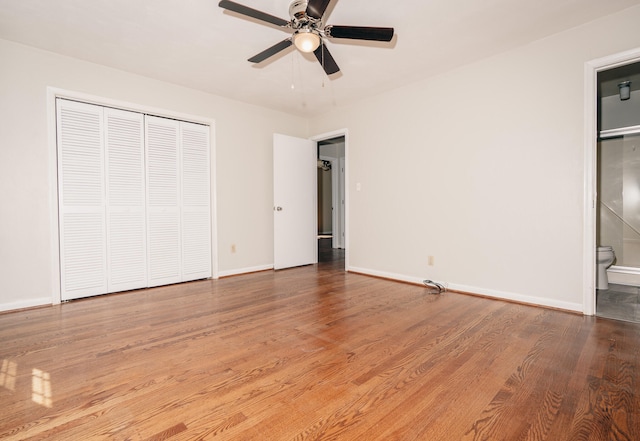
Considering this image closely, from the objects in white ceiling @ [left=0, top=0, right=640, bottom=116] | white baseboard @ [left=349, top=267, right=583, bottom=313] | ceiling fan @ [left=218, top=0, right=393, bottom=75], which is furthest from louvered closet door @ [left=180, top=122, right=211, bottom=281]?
white baseboard @ [left=349, top=267, right=583, bottom=313]

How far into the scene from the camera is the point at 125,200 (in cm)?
362

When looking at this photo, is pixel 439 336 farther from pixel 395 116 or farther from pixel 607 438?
pixel 395 116

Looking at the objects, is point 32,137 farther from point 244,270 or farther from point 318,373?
point 318,373

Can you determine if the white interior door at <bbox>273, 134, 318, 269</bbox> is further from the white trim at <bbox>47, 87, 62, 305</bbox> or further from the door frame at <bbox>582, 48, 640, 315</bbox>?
the door frame at <bbox>582, 48, 640, 315</bbox>

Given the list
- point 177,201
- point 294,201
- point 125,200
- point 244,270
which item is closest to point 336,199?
point 294,201

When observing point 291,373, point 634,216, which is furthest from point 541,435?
point 634,216

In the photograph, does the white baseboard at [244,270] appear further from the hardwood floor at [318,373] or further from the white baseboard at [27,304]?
the white baseboard at [27,304]

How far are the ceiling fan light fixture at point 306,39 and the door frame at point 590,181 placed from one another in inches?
91.7

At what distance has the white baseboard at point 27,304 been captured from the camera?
292 centimetres

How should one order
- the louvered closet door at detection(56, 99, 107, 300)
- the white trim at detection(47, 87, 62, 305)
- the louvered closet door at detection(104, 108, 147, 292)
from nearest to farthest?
the white trim at detection(47, 87, 62, 305) < the louvered closet door at detection(56, 99, 107, 300) < the louvered closet door at detection(104, 108, 147, 292)

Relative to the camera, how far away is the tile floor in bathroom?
266 centimetres

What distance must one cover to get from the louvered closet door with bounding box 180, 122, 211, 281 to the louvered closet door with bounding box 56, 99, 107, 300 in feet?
2.93

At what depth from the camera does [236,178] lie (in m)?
4.58

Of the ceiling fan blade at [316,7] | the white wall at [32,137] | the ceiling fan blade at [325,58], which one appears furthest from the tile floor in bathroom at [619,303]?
the white wall at [32,137]
